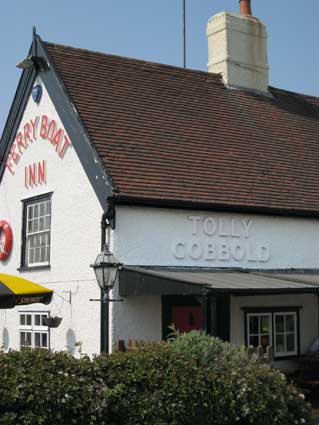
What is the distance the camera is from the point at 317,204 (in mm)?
14797

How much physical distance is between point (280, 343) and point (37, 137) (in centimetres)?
686

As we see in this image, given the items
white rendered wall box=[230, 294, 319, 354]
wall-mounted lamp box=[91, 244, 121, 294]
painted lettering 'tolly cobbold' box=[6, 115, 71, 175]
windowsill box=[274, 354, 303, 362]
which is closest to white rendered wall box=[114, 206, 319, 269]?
white rendered wall box=[230, 294, 319, 354]

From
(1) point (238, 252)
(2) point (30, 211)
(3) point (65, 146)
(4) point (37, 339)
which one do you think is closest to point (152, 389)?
(1) point (238, 252)

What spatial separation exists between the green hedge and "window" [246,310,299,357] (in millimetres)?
5204

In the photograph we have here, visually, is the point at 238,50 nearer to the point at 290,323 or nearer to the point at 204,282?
the point at 290,323

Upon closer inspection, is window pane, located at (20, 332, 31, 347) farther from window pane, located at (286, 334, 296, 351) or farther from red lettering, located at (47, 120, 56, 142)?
window pane, located at (286, 334, 296, 351)

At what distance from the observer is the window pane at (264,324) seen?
1377 centimetres

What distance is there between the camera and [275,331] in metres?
13.9

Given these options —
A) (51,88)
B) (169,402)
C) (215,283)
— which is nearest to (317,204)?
(215,283)

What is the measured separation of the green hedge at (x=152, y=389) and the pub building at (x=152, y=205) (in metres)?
2.08

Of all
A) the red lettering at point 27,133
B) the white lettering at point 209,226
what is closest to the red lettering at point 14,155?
the red lettering at point 27,133

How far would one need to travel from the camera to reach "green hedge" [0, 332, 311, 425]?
6766 millimetres

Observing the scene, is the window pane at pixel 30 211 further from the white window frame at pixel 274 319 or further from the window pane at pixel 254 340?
the window pane at pixel 254 340

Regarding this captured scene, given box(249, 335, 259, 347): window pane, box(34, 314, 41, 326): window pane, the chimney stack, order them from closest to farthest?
box(249, 335, 259, 347): window pane, box(34, 314, 41, 326): window pane, the chimney stack
